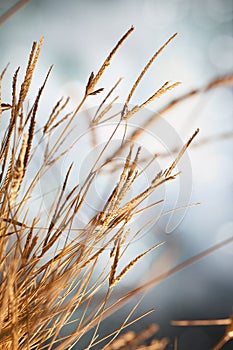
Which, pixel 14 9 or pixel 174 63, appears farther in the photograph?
pixel 174 63

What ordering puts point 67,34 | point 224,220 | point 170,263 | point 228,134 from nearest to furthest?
1. point 170,263
2. point 228,134
3. point 67,34
4. point 224,220

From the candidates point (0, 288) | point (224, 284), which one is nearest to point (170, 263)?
point (0, 288)

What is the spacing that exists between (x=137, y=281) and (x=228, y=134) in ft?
0.54

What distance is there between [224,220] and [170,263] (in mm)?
2338

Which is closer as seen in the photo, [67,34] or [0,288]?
[0,288]

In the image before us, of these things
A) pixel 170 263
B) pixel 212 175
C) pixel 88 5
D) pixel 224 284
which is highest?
pixel 88 5

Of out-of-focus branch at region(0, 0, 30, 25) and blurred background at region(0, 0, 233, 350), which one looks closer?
out-of-focus branch at region(0, 0, 30, 25)

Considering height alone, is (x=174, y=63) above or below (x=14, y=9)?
above

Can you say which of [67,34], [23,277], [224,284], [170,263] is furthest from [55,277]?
[224,284]

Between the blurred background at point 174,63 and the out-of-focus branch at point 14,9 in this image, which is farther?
the blurred background at point 174,63

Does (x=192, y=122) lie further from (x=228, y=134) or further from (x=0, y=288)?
(x=0, y=288)

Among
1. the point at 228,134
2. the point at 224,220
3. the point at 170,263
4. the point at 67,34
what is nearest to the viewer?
the point at 170,263

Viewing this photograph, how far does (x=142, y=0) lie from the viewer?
2461 mm

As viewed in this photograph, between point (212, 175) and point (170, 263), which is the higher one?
point (212, 175)
